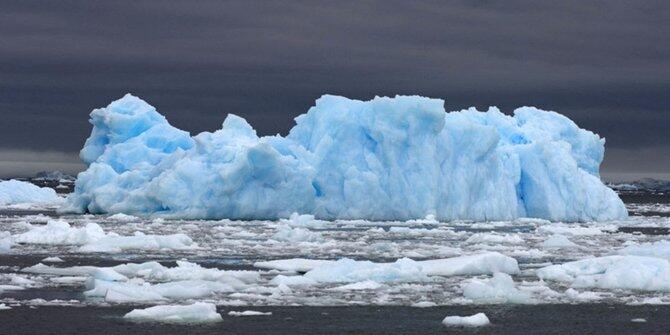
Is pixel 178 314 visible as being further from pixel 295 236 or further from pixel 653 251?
pixel 295 236

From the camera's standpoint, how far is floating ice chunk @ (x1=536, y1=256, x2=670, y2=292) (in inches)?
704

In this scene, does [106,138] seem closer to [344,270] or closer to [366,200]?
[366,200]

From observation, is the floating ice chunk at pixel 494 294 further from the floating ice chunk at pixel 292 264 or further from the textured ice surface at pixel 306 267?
the floating ice chunk at pixel 292 264

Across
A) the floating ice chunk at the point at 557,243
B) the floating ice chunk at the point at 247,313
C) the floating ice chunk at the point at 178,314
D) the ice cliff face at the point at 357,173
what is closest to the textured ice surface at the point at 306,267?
the floating ice chunk at the point at 557,243

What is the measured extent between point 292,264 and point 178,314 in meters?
6.57

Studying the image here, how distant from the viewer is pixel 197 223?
111 ft

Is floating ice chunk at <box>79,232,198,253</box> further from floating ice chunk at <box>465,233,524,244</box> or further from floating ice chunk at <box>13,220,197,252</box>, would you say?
floating ice chunk at <box>465,233,524,244</box>

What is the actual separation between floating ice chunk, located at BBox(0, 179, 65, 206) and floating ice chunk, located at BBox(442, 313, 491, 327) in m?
41.7

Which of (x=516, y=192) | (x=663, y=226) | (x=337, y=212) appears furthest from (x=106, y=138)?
(x=663, y=226)

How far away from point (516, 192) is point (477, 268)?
62.8 feet

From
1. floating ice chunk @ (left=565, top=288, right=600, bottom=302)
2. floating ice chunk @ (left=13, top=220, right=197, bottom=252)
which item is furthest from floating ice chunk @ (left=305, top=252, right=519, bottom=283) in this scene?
floating ice chunk @ (left=13, top=220, right=197, bottom=252)

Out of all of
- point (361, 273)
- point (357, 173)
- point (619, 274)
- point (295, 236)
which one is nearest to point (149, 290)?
point (361, 273)

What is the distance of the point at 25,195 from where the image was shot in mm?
54219

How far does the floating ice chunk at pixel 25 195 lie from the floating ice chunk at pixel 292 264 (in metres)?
34.3
